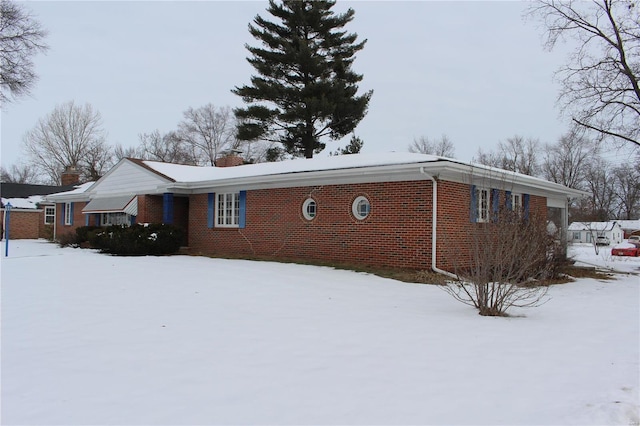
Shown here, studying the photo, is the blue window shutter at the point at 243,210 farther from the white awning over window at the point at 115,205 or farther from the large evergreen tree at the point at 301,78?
the large evergreen tree at the point at 301,78

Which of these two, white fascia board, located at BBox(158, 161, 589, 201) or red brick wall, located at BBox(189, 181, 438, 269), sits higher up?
white fascia board, located at BBox(158, 161, 589, 201)

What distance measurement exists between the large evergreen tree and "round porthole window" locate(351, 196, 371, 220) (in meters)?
18.3

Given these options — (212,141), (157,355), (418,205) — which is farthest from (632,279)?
(212,141)

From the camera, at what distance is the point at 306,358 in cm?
529

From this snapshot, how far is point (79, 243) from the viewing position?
22.8 metres

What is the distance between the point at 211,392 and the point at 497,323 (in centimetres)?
463

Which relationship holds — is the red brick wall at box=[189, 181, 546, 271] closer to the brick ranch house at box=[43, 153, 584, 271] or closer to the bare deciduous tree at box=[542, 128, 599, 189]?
the brick ranch house at box=[43, 153, 584, 271]

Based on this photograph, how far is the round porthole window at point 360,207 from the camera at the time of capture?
14070 millimetres

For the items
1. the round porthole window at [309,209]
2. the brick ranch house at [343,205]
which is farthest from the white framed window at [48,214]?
the round porthole window at [309,209]

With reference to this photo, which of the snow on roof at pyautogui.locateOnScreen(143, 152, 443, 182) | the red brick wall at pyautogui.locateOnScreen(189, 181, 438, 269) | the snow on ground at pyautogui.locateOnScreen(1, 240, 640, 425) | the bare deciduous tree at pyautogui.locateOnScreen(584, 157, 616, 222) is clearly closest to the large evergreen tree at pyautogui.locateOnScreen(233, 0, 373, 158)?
the snow on roof at pyautogui.locateOnScreen(143, 152, 443, 182)

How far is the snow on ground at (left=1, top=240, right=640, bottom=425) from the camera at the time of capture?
394cm

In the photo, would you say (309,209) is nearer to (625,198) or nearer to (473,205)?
(473,205)

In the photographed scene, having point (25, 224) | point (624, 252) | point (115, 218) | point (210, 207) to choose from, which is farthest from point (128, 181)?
point (624, 252)

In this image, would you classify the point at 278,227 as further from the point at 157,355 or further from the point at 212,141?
the point at 212,141
